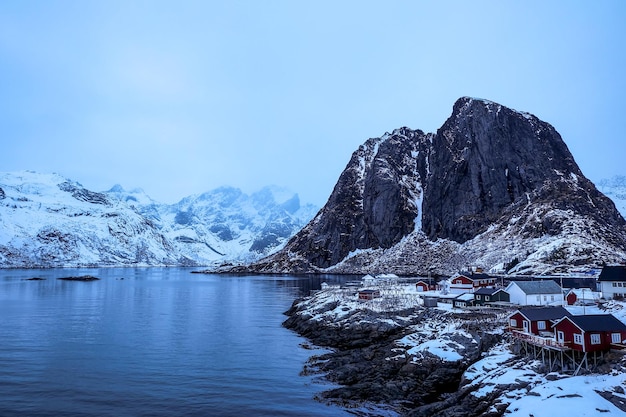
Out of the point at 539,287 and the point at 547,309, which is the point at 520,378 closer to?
the point at 547,309

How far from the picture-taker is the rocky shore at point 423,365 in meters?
36.3

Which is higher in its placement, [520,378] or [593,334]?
[593,334]

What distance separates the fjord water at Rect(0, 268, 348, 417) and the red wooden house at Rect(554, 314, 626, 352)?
69.6 ft

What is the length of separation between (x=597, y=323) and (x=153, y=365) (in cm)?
4565

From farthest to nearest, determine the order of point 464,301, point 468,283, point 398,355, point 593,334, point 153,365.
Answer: point 468,283
point 464,301
point 153,365
point 398,355
point 593,334

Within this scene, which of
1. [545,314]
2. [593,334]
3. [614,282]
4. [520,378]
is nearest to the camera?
[520,378]

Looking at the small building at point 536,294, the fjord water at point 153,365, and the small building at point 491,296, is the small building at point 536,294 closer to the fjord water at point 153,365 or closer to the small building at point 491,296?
the small building at point 491,296

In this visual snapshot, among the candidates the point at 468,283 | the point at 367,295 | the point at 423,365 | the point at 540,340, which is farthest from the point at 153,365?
the point at 468,283

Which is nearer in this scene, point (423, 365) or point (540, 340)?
point (540, 340)

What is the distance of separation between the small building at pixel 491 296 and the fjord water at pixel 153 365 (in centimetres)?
2767

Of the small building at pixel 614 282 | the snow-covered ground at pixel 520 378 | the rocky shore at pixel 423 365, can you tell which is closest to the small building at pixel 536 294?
the small building at pixel 614 282

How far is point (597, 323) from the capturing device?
3919 centimetres

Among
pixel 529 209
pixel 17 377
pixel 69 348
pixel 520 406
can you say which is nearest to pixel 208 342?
pixel 69 348

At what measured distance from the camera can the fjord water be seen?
38.5 m
